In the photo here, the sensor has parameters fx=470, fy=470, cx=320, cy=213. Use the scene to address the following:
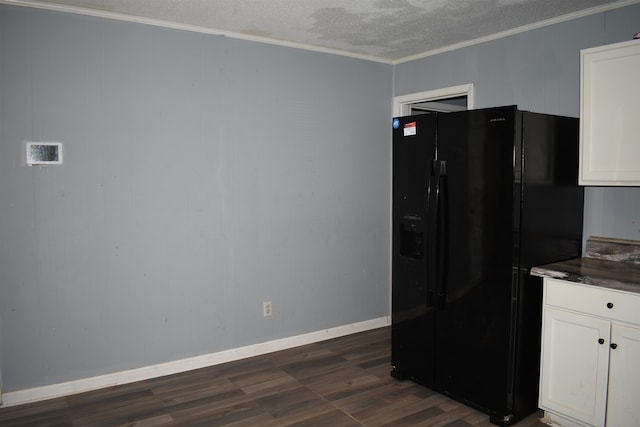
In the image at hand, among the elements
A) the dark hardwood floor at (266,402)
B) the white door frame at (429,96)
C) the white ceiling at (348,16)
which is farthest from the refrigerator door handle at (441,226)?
the white door frame at (429,96)

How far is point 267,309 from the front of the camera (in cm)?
391

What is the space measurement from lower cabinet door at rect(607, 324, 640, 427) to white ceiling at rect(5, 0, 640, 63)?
2.02 m

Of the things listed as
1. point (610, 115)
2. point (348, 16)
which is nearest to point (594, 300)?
point (610, 115)

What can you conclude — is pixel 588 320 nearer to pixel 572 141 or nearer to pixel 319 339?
pixel 572 141

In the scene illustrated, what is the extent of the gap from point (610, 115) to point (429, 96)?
177cm

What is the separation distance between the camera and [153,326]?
11.2 feet

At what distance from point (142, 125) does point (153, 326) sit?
1.44 meters

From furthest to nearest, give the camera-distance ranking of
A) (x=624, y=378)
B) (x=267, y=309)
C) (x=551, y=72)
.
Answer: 1. (x=267, y=309)
2. (x=551, y=72)
3. (x=624, y=378)

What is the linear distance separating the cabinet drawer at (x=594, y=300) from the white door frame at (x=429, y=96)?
179cm

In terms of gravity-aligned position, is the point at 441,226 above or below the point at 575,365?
above

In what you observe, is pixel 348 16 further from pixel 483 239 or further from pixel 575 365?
pixel 575 365

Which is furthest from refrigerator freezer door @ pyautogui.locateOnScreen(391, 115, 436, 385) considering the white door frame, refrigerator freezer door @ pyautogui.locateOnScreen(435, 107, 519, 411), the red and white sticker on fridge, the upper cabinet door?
the white door frame

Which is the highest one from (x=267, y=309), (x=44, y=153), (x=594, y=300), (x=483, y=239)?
(x=44, y=153)

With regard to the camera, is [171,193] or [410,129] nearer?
[410,129]
